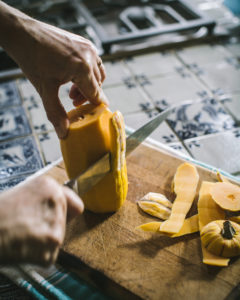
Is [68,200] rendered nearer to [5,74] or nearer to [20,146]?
[20,146]

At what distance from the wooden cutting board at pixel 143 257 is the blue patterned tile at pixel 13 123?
2.01 feet

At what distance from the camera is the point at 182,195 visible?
0.91 m

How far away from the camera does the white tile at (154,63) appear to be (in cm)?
177

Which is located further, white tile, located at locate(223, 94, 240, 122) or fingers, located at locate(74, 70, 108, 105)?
white tile, located at locate(223, 94, 240, 122)

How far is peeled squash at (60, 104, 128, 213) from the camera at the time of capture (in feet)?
A: 2.58

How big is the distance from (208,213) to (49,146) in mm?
694

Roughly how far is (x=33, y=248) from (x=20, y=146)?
0.81m

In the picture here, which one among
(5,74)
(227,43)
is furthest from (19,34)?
(227,43)

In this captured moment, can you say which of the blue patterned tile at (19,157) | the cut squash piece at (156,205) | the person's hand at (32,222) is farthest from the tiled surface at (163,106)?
the person's hand at (32,222)

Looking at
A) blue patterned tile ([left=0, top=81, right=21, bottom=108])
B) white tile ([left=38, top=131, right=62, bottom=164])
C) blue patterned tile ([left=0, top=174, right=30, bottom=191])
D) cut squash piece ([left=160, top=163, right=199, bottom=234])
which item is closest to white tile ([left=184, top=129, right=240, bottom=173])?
cut squash piece ([left=160, top=163, right=199, bottom=234])

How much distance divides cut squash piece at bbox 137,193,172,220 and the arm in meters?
0.30

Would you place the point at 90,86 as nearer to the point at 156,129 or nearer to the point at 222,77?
the point at 156,129

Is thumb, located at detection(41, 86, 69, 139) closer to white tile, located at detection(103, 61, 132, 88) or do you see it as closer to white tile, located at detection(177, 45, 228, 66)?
white tile, located at detection(103, 61, 132, 88)

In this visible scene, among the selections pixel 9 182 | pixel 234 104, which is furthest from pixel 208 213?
pixel 234 104
